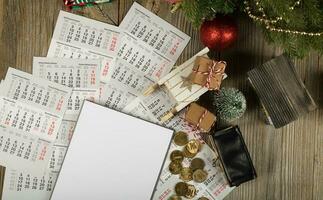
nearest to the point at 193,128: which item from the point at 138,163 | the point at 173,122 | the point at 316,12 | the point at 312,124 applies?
the point at 173,122

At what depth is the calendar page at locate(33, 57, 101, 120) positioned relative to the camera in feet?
3.62

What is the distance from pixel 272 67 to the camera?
39.9 inches

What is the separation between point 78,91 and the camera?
1105mm

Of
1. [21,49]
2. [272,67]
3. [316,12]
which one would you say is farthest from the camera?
[21,49]

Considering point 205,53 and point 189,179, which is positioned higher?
point 205,53

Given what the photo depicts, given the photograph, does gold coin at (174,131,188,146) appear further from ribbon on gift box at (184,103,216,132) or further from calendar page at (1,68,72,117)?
calendar page at (1,68,72,117)

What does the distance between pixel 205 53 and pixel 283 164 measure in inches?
13.1

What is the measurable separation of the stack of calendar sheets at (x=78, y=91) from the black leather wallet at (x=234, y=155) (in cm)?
5

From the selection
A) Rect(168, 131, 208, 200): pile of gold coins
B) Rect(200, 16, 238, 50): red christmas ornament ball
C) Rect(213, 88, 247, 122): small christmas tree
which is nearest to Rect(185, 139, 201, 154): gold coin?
Rect(168, 131, 208, 200): pile of gold coins

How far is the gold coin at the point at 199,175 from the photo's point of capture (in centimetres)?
110

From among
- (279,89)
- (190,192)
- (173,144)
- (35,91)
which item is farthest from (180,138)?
(35,91)

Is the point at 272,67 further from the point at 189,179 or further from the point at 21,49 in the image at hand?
the point at 21,49

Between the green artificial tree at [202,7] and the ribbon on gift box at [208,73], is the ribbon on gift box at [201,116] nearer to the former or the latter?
the ribbon on gift box at [208,73]

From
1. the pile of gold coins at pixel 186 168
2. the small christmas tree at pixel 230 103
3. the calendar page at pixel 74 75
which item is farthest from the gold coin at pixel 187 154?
the calendar page at pixel 74 75
